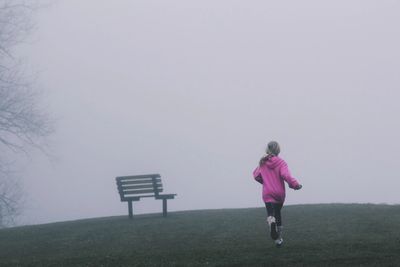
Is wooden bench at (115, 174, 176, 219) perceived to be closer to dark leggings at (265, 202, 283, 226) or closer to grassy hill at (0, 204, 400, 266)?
grassy hill at (0, 204, 400, 266)

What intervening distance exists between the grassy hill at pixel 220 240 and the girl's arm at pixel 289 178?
1093mm

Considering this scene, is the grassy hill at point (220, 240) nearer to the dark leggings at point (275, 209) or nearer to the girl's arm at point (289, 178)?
the dark leggings at point (275, 209)

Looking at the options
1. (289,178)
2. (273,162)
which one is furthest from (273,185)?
(289,178)

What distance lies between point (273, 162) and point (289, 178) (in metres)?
0.53

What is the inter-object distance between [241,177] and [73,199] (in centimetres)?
7075

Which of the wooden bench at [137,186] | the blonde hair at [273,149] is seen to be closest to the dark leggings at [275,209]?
the blonde hair at [273,149]

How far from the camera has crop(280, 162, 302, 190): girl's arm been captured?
10781mm

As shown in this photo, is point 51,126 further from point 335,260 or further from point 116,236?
point 335,260

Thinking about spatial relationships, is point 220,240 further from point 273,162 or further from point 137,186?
point 137,186

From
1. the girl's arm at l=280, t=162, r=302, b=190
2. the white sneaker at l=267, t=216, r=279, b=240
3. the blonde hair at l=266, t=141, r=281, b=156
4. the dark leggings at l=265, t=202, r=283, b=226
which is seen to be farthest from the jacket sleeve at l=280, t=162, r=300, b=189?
the white sneaker at l=267, t=216, r=279, b=240

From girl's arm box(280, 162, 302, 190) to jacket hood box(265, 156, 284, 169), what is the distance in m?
0.11

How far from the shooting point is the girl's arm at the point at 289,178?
10.8 m

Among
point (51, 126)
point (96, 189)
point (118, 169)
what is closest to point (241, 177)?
point (118, 169)

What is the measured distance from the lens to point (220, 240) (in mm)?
13273
